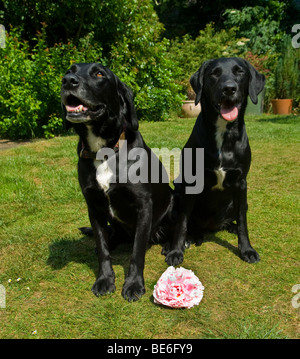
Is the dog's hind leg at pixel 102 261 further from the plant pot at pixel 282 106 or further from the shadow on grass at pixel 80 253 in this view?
the plant pot at pixel 282 106

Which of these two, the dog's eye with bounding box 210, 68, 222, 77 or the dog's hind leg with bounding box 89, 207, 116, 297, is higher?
the dog's eye with bounding box 210, 68, 222, 77

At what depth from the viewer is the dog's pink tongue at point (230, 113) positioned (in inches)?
92.0

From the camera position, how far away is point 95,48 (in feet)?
27.2

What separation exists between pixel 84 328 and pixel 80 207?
2.04m

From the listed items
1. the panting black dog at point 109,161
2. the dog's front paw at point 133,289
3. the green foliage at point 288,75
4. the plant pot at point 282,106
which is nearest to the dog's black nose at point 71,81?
the panting black dog at point 109,161

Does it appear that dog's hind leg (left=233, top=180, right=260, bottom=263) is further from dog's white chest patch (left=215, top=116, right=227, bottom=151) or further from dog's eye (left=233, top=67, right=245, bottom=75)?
dog's eye (left=233, top=67, right=245, bottom=75)

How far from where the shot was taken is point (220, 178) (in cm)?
252

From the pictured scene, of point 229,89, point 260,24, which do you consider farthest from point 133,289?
point 260,24

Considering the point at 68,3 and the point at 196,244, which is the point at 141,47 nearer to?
the point at 68,3

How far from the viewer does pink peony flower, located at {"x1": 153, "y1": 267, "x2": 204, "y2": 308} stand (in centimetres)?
195

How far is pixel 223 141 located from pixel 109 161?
33.4 inches

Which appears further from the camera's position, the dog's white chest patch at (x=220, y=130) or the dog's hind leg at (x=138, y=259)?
the dog's white chest patch at (x=220, y=130)

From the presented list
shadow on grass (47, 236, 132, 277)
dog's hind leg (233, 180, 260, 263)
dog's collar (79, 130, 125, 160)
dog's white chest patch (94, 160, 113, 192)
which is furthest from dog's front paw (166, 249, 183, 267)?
dog's collar (79, 130, 125, 160)
